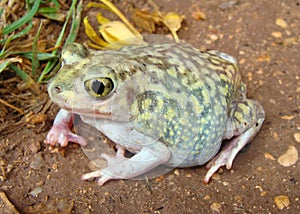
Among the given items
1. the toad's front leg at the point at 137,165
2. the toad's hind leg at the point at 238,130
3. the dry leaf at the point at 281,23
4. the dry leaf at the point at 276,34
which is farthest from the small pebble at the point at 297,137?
the dry leaf at the point at 281,23

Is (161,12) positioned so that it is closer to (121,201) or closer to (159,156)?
(159,156)

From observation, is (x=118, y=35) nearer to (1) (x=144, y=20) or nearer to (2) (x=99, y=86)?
(1) (x=144, y=20)

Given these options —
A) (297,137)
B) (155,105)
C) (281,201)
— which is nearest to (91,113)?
(155,105)

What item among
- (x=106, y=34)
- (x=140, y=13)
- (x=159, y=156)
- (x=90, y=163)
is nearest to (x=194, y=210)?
(x=159, y=156)

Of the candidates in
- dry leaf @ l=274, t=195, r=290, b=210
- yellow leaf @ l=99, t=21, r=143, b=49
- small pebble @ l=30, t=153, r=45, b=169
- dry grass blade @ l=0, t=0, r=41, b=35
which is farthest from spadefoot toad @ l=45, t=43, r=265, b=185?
dry grass blade @ l=0, t=0, r=41, b=35

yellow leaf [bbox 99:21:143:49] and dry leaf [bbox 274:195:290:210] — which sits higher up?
yellow leaf [bbox 99:21:143:49]

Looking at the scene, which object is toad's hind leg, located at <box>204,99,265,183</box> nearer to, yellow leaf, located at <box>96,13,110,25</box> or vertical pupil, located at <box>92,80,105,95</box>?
vertical pupil, located at <box>92,80,105,95</box>
